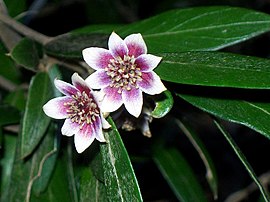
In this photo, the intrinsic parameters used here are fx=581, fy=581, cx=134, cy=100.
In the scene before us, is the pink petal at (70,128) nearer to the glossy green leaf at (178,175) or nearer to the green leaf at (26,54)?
the green leaf at (26,54)

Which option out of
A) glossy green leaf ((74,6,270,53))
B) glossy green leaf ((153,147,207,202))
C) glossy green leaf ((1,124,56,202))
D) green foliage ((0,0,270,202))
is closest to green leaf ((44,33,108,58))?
green foliage ((0,0,270,202))

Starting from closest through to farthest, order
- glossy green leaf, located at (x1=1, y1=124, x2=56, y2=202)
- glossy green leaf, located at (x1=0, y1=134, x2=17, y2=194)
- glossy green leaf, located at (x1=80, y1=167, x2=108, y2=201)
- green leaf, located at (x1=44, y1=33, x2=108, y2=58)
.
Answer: glossy green leaf, located at (x1=80, y1=167, x2=108, y2=201), green leaf, located at (x1=44, y1=33, x2=108, y2=58), glossy green leaf, located at (x1=1, y1=124, x2=56, y2=202), glossy green leaf, located at (x1=0, y1=134, x2=17, y2=194)

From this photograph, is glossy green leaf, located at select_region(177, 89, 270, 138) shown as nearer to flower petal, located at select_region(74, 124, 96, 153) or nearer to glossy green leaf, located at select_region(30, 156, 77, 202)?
flower petal, located at select_region(74, 124, 96, 153)

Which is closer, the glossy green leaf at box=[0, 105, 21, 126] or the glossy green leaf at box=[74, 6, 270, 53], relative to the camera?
the glossy green leaf at box=[74, 6, 270, 53]

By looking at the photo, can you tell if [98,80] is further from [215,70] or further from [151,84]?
[215,70]

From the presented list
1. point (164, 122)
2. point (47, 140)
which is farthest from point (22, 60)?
point (164, 122)

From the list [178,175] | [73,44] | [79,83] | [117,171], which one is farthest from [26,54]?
[178,175]
